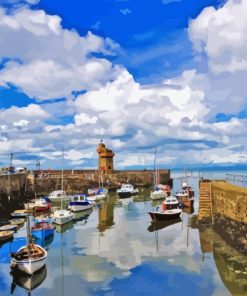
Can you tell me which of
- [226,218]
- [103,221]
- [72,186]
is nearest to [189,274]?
[226,218]

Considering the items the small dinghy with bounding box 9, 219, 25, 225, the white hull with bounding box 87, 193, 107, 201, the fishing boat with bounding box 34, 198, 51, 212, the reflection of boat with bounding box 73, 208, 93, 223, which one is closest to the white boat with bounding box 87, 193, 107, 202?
the white hull with bounding box 87, 193, 107, 201

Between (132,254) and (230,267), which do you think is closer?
(230,267)

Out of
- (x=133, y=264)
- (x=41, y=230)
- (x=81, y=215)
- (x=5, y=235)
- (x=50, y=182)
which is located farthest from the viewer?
(x=50, y=182)

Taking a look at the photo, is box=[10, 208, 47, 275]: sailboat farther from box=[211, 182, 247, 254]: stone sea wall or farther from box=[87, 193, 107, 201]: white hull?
box=[87, 193, 107, 201]: white hull

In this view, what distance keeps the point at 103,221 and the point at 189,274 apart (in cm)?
2159

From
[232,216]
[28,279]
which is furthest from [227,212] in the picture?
[28,279]

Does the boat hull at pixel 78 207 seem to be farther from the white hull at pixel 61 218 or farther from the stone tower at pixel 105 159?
the stone tower at pixel 105 159

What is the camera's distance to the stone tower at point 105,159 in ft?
290

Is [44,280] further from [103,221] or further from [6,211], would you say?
[6,211]

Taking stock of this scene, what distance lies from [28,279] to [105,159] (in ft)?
216

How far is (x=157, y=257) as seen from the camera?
27.7 m

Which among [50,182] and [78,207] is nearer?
[78,207]

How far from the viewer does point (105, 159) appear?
88.7 m

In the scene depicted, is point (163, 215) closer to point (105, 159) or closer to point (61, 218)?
point (61, 218)
